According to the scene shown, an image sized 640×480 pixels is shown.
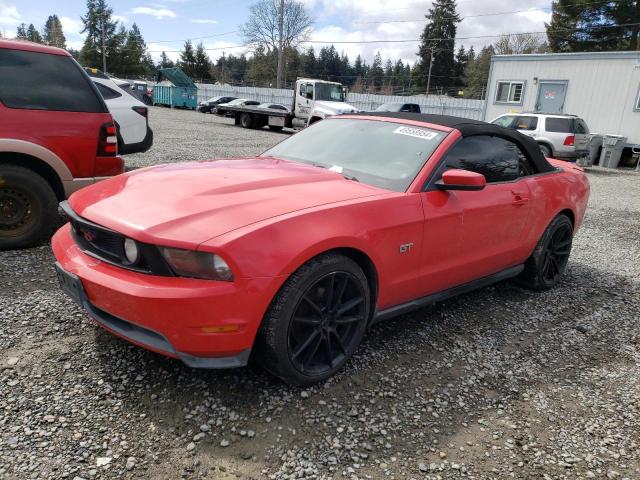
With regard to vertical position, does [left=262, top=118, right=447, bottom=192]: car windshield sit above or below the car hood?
above

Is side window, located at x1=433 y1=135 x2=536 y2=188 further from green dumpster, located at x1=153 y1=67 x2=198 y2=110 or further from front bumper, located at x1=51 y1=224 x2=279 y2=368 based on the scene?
green dumpster, located at x1=153 y1=67 x2=198 y2=110

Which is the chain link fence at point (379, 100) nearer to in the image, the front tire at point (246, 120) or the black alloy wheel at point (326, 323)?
the front tire at point (246, 120)

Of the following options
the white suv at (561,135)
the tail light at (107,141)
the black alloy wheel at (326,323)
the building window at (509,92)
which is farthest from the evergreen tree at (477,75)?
the black alloy wheel at (326,323)

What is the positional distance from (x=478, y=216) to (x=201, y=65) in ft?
264

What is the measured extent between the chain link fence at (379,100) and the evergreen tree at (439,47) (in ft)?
117

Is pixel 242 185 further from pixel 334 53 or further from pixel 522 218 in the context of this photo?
pixel 334 53

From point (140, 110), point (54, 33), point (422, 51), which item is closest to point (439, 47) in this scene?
point (422, 51)

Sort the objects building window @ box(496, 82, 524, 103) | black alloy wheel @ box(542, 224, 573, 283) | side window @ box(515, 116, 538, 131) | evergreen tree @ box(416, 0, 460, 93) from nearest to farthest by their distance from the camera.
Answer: black alloy wheel @ box(542, 224, 573, 283)
side window @ box(515, 116, 538, 131)
building window @ box(496, 82, 524, 103)
evergreen tree @ box(416, 0, 460, 93)

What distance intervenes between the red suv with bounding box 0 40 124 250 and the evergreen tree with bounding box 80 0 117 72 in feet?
252

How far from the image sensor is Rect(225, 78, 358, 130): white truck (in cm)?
2169

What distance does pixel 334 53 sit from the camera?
106688mm

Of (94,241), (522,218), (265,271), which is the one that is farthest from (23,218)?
(522,218)

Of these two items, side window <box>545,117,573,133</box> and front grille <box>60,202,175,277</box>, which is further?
side window <box>545,117,573,133</box>

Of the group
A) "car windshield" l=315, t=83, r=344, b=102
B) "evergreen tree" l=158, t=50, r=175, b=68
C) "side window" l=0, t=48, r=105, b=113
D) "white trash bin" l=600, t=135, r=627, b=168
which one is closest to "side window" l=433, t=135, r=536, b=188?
"side window" l=0, t=48, r=105, b=113
